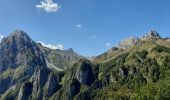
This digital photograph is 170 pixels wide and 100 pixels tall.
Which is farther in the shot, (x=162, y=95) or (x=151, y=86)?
(x=151, y=86)

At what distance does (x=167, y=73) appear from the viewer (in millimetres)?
155875

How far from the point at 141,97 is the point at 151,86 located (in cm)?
710

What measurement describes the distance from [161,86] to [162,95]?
6.40m

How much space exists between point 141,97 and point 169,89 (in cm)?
1158

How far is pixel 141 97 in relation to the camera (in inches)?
6024

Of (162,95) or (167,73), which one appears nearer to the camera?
(162,95)

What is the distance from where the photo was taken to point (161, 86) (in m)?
151

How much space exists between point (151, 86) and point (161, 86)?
22.8ft

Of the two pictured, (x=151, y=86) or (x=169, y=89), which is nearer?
(x=169, y=89)


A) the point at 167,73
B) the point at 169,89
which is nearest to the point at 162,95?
the point at 169,89

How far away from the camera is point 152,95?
15000 cm

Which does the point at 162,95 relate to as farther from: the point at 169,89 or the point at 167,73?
the point at 167,73

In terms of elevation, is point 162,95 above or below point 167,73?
below

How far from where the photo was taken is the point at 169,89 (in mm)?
147375
